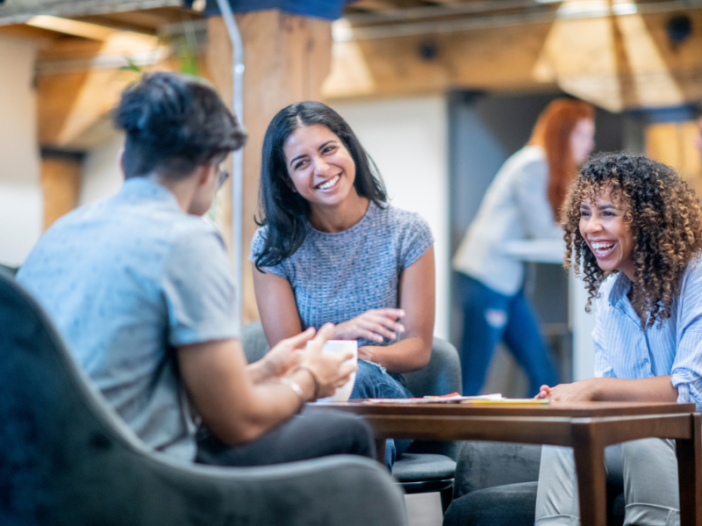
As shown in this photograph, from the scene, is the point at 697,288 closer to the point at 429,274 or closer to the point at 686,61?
the point at 429,274

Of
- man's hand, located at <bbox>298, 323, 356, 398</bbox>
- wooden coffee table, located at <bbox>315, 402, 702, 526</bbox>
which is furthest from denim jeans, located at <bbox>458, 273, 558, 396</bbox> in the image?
man's hand, located at <bbox>298, 323, 356, 398</bbox>

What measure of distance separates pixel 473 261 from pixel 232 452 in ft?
12.1

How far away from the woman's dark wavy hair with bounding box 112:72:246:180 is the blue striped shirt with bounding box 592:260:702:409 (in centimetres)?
105

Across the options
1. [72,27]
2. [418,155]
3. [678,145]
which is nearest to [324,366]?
[678,145]

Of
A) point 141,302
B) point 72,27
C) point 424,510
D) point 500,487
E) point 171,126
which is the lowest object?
point 424,510

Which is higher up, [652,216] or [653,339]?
[652,216]

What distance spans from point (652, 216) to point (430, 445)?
29.9 inches

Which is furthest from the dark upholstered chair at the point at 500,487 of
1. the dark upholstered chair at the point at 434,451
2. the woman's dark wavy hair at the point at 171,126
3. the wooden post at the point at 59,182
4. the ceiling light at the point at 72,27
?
the wooden post at the point at 59,182

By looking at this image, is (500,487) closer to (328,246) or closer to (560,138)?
(328,246)

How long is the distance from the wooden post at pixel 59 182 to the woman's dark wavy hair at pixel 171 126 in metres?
6.17

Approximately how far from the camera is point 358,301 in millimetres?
2131

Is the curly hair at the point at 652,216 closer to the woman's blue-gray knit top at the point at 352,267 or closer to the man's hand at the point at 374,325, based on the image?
the woman's blue-gray knit top at the point at 352,267

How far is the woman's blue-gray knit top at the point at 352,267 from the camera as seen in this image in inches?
84.2

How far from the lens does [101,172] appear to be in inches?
280
